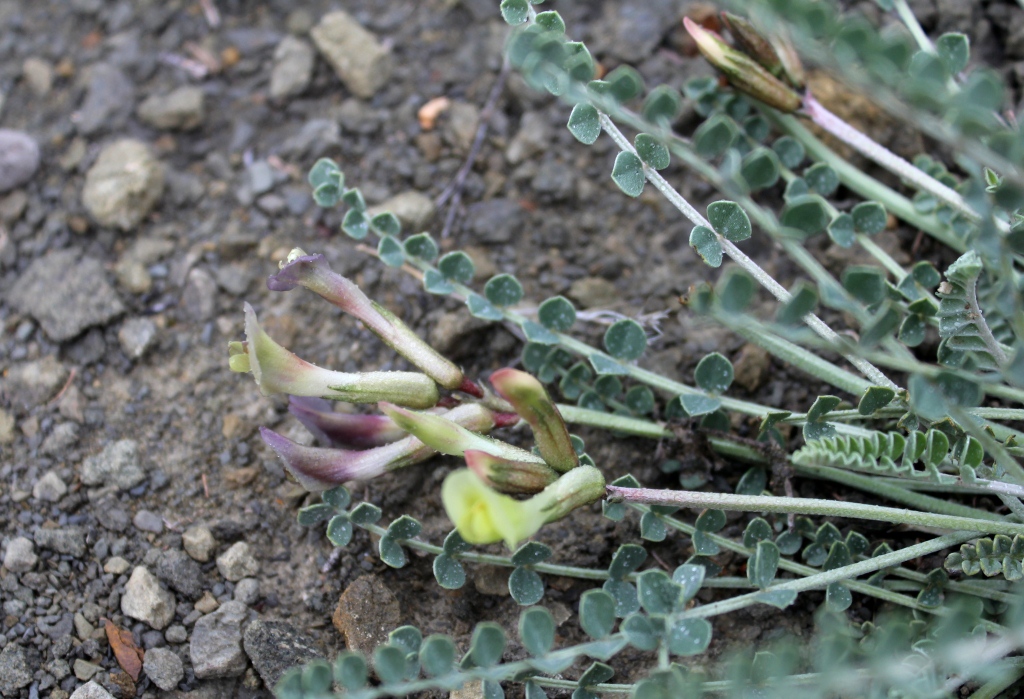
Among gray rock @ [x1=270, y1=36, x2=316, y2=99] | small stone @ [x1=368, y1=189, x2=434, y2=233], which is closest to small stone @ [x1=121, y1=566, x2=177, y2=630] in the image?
small stone @ [x1=368, y1=189, x2=434, y2=233]

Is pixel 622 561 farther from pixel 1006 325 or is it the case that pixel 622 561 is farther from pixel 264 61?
pixel 264 61

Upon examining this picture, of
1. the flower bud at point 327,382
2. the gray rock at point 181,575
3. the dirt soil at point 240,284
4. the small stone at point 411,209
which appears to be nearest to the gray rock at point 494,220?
the dirt soil at point 240,284

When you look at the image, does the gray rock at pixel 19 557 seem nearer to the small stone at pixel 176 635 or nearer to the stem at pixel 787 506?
the small stone at pixel 176 635

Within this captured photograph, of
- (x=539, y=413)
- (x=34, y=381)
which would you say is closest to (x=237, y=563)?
(x=34, y=381)

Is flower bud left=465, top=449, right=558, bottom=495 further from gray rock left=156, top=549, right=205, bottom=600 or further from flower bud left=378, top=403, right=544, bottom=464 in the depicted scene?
gray rock left=156, top=549, right=205, bottom=600

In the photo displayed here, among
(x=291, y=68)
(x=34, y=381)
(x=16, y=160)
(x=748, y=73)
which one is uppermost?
(x=748, y=73)

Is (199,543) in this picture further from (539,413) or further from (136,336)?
(539,413)

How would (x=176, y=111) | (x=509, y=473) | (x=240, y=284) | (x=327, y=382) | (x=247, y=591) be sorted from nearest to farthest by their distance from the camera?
(x=509, y=473) → (x=327, y=382) → (x=247, y=591) → (x=240, y=284) → (x=176, y=111)
